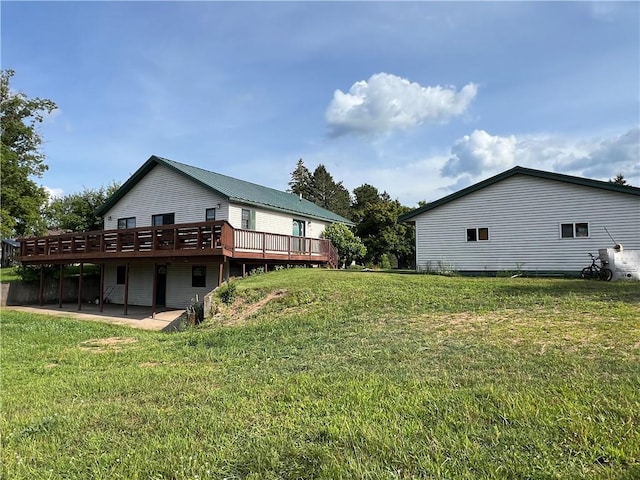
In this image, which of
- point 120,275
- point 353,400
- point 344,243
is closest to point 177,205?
point 120,275

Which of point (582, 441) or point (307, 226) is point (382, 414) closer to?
point (582, 441)

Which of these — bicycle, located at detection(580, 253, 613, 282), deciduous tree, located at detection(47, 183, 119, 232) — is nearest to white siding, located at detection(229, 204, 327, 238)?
bicycle, located at detection(580, 253, 613, 282)

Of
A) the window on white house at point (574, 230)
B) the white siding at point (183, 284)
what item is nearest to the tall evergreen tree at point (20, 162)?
the white siding at point (183, 284)

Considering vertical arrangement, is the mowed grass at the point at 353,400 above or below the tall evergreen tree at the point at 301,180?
below

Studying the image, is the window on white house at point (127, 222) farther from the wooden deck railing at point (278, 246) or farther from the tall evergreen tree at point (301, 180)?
the tall evergreen tree at point (301, 180)

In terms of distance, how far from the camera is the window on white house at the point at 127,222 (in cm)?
2290

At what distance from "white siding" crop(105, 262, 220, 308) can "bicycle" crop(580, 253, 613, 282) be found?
15.1m

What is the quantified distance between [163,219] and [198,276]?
13.3ft

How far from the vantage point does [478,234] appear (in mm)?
17719

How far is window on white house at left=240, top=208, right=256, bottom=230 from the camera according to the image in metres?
20.2

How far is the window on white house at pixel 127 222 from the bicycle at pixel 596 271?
21.4 metres

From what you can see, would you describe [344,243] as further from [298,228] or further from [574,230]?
[574,230]

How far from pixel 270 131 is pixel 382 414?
17.8 metres

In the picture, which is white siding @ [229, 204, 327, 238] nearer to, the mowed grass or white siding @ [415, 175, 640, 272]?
white siding @ [415, 175, 640, 272]
